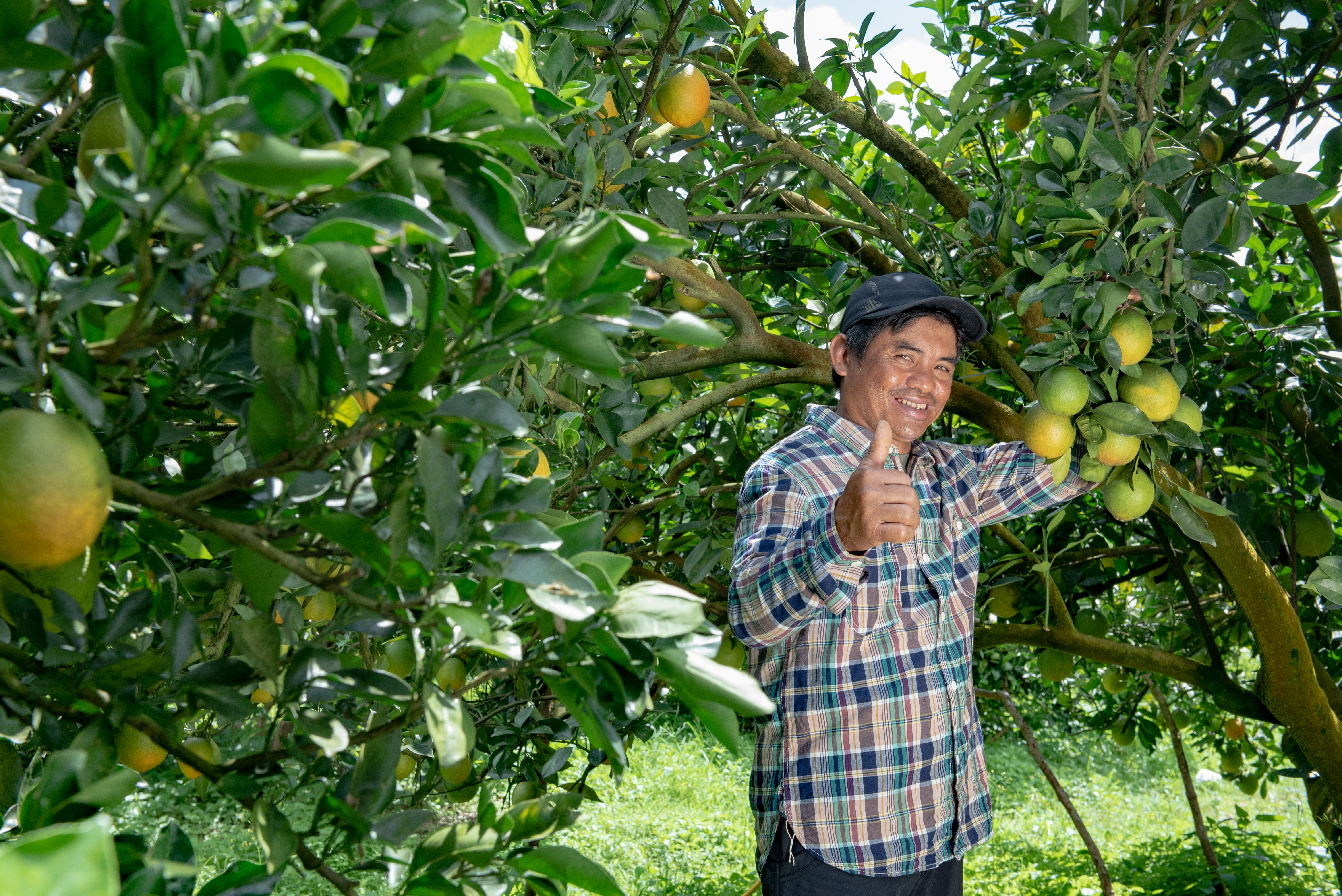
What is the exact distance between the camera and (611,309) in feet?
2.35

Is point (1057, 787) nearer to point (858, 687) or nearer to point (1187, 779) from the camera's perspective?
point (1187, 779)

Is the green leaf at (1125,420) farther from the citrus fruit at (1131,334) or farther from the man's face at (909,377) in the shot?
the man's face at (909,377)

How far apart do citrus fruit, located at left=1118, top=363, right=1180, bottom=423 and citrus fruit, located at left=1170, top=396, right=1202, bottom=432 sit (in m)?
0.07

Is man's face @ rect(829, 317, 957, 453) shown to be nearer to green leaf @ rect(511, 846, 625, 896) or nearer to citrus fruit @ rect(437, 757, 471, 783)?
citrus fruit @ rect(437, 757, 471, 783)

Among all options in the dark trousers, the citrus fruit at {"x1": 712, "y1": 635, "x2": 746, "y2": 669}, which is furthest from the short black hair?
the dark trousers

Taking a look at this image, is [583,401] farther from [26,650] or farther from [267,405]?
[267,405]

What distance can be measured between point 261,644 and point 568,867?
0.30 metres

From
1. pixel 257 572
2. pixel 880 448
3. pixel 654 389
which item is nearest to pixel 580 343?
pixel 257 572

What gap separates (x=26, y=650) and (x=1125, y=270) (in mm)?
1631

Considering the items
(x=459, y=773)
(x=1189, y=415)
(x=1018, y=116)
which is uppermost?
(x=1018, y=116)

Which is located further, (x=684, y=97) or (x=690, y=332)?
(x=684, y=97)

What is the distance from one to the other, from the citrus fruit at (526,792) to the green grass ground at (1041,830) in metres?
3.13

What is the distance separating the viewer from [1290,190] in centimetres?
154

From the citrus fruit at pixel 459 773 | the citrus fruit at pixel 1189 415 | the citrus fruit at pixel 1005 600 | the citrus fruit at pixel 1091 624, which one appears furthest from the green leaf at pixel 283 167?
the citrus fruit at pixel 1091 624
